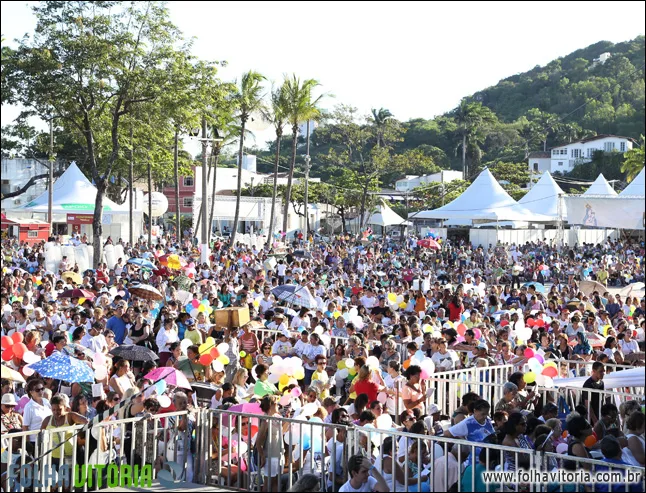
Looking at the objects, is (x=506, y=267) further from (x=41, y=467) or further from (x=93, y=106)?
(x=41, y=467)

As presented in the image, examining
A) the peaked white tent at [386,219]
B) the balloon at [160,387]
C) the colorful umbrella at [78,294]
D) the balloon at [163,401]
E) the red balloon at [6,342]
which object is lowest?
the peaked white tent at [386,219]

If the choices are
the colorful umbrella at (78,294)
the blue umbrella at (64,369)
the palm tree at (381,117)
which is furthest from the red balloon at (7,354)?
the palm tree at (381,117)

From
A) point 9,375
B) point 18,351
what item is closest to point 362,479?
point 9,375

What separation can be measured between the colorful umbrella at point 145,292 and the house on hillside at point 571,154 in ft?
232

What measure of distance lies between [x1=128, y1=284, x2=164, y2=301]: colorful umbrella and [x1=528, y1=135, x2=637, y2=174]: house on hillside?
70.7m

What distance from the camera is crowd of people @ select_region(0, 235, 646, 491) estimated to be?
24.6ft

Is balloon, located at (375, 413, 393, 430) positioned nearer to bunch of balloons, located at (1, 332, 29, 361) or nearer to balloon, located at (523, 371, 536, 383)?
balloon, located at (523, 371, 536, 383)

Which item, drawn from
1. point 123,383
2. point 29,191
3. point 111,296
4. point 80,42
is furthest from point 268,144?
point 123,383

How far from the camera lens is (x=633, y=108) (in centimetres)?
585

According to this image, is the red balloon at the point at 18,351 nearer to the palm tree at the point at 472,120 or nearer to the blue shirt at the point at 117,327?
the blue shirt at the point at 117,327

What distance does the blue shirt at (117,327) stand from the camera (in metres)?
14.1

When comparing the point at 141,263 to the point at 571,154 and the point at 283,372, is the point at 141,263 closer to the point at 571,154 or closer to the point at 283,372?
the point at 283,372

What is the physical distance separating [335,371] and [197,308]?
4.91 metres

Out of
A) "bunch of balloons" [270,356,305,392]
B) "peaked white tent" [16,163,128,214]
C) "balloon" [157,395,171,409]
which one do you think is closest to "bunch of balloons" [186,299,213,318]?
"bunch of balloons" [270,356,305,392]
